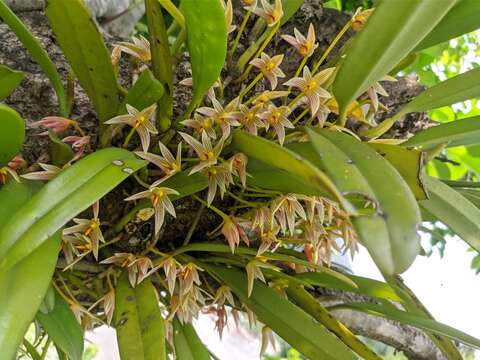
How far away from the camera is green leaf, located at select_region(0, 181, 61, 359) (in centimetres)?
33

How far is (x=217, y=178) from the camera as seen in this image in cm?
47

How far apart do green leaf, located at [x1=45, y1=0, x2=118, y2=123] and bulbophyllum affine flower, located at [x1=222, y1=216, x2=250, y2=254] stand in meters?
0.15

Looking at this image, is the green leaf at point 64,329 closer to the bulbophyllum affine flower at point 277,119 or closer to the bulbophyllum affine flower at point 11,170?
the bulbophyllum affine flower at point 11,170

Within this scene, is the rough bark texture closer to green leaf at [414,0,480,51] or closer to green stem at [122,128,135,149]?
green stem at [122,128,135,149]

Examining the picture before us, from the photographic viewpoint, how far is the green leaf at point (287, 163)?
294 millimetres

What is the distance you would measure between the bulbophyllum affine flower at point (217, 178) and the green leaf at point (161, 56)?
7 cm

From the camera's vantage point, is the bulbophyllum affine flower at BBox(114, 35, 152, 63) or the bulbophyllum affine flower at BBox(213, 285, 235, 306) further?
the bulbophyllum affine flower at BBox(213, 285, 235, 306)

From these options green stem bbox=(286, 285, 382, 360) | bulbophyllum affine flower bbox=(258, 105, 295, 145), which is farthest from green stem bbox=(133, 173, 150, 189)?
green stem bbox=(286, 285, 382, 360)

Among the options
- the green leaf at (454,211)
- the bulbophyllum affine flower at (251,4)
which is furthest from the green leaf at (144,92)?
the green leaf at (454,211)

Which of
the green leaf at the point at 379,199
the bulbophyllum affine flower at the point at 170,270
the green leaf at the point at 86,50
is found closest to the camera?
the green leaf at the point at 379,199

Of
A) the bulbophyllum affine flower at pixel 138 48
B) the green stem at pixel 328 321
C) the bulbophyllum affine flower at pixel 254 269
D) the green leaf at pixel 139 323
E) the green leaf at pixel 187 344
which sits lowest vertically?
the green leaf at pixel 187 344

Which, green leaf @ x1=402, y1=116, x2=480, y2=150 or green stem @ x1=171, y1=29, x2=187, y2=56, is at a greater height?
green leaf @ x1=402, y1=116, x2=480, y2=150

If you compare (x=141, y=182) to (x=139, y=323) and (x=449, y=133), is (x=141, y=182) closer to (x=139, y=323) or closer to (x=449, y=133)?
(x=139, y=323)

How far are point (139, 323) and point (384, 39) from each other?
0.98ft
